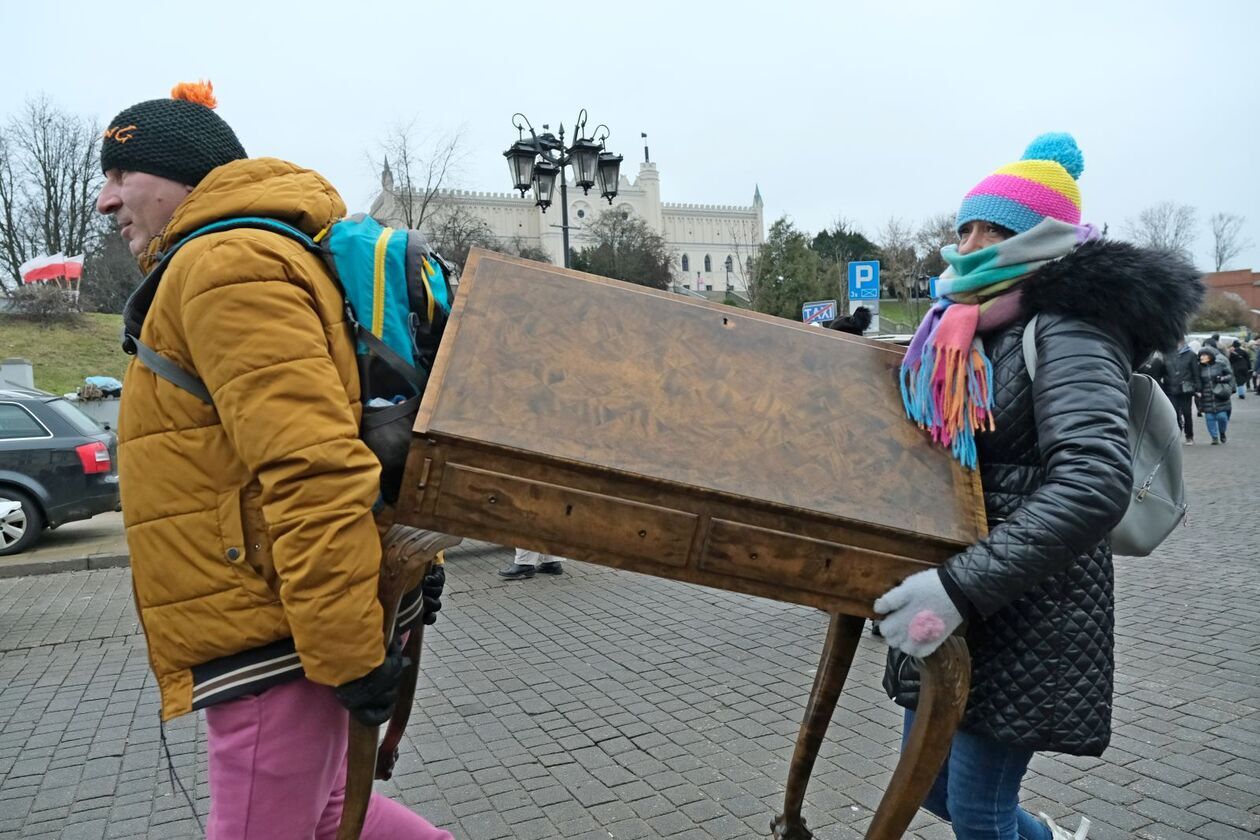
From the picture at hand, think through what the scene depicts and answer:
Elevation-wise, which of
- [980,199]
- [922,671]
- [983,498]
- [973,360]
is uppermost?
[980,199]

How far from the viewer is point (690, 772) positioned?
3869 mm

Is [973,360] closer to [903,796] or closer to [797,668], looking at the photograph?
[903,796]

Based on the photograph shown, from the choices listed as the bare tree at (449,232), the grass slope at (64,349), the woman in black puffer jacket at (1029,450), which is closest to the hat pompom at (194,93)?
the woman in black puffer jacket at (1029,450)

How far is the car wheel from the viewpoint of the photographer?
9453mm

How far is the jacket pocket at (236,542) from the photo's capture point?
1859 millimetres

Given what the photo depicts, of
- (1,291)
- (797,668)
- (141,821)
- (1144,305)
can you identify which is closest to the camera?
(1144,305)

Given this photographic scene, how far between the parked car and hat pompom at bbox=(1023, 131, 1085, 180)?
10168mm

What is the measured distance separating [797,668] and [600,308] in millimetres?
3524

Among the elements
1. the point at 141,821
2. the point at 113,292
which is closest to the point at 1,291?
the point at 113,292

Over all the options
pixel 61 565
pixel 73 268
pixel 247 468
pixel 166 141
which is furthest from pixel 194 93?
pixel 73 268

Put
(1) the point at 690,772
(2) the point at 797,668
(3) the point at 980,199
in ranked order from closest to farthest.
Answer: (3) the point at 980,199, (1) the point at 690,772, (2) the point at 797,668

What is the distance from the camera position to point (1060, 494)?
191cm

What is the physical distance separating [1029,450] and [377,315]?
149 cm

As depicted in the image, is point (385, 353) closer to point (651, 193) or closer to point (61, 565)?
point (61, 565)
